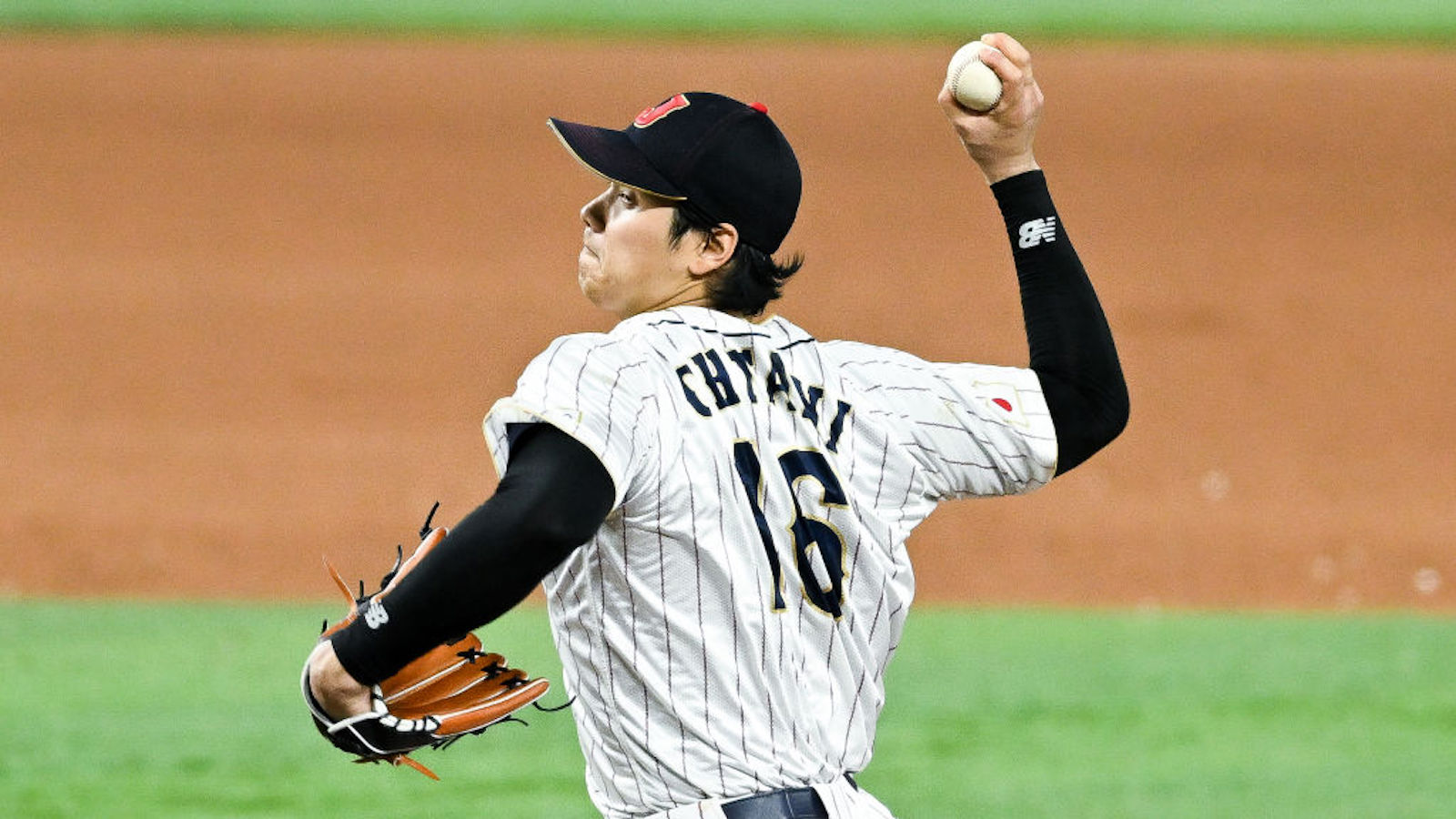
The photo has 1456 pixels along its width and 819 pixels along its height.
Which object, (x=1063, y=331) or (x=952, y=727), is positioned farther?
(x=952, y=727)

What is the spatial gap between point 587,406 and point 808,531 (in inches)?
15.3

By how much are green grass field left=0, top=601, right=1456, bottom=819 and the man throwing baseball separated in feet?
10.9

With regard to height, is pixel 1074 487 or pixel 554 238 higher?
pixel 554 238

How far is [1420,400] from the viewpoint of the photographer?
38.8 feet

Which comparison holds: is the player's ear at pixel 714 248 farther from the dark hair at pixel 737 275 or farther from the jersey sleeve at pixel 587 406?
the jersey sleeve at pixel 587 406

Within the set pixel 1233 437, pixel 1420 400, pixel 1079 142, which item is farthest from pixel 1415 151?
pixel 1233 437

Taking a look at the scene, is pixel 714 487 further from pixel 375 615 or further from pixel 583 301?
pixel 583 301

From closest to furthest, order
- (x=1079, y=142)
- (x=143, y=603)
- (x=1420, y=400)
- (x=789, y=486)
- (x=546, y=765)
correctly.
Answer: (x=789, y=486) < (x=546, y=765) < (x=143, y=603) < (x=1420, y=400) < (x=1079, y=142)

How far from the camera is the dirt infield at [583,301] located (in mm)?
10109

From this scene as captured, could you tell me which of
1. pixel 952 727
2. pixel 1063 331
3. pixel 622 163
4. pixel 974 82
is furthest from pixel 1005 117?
pixel 952 727

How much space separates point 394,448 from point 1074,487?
399cm

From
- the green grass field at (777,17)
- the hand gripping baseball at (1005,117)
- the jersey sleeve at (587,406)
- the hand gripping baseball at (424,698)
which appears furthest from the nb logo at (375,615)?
the green grass field at (777,17)

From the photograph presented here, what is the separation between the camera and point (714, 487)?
2.08 m

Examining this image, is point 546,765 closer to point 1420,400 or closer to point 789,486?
point 789,486
